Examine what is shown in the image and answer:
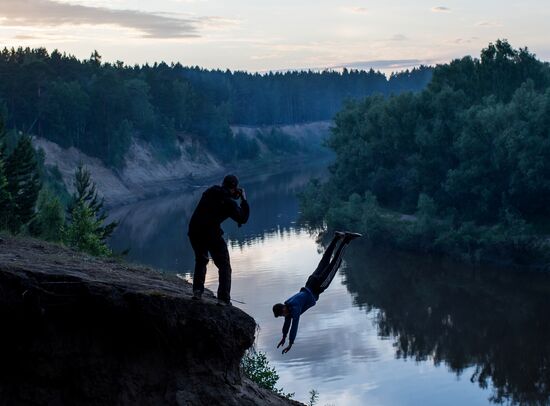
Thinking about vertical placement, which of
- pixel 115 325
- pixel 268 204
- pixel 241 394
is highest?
pixel 115 325

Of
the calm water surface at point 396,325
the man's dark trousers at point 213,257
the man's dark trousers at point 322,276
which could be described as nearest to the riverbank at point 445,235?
the calm water surface at point 396,325

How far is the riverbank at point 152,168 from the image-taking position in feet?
362

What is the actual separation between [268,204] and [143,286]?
85.9 metres

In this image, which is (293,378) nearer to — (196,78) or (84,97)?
(84,97)

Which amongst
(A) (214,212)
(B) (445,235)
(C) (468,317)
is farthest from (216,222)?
(B) (445,235)

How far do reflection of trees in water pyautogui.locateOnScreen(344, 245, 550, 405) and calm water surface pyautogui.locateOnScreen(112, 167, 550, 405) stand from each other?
0.06m

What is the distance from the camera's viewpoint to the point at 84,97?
376ft

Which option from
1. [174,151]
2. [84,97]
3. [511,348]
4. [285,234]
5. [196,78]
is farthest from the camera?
[196,78]

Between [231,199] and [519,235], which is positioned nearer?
[231,199]

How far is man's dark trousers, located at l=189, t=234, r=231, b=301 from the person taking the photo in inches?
587

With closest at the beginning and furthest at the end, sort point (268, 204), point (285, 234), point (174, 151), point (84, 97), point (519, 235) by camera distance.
→ 1. point (519, 235)
2. point (285, 234)
3. point (268, 204)
4. point (84, 97)
5. point (174, 151)

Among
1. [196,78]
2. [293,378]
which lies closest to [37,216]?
[293,378]

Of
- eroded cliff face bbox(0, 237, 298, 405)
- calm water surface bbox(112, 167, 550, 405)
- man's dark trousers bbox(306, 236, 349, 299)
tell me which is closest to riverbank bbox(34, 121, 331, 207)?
calm water surface bbox(112, 167, 550, 405)

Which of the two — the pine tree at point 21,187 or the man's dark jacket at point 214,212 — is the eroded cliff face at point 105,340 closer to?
the man's dark jacket at point 214,212
